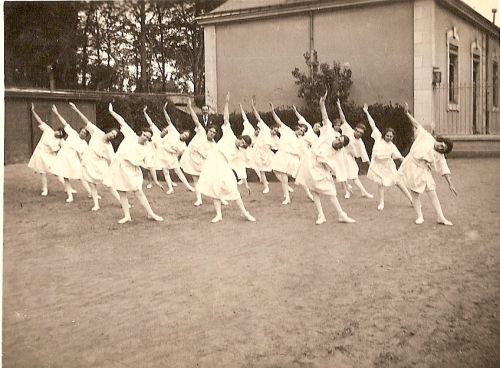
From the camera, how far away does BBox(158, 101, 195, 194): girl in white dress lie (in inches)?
267

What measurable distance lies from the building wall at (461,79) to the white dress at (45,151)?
3444mm

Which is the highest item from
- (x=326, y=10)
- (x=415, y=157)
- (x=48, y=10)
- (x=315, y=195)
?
(x=326, y=10)

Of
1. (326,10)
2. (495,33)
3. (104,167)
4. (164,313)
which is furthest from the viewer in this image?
(104,167)

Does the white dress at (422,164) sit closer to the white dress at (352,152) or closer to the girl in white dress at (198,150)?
the white dress at (352,152)

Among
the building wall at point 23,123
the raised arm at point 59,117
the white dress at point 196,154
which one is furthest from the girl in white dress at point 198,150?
the raised arm at point 59,117

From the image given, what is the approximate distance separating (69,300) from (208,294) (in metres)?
0.82

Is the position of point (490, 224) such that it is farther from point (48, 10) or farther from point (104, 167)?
point (104, 167)

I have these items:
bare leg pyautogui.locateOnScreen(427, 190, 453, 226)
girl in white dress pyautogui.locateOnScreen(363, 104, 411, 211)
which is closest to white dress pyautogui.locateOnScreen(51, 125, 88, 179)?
girl in white dress pyautogui.locateOnScreen(363, 104, 411, 211)

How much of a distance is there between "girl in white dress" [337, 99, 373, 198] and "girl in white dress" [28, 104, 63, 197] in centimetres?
289

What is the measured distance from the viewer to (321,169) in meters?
5.71

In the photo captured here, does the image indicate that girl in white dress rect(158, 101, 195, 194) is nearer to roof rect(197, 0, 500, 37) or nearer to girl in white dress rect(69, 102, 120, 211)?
girl in white dress rect(69, 102, 120, 211)

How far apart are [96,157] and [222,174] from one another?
165 cm

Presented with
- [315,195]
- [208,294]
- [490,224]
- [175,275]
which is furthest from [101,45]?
[490,224]

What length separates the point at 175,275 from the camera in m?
3.72
